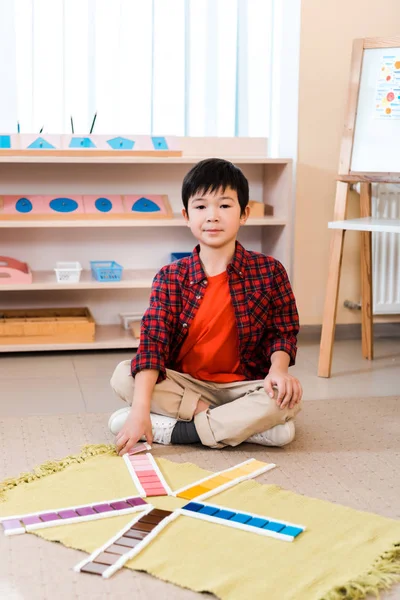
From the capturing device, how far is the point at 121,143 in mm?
2725

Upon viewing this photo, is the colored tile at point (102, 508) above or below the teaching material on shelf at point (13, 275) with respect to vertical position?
below

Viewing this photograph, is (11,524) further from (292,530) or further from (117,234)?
(117,234)

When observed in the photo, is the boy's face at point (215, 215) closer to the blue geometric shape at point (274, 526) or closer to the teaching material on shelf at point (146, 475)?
the teaching material on shelf at point (146, 475)

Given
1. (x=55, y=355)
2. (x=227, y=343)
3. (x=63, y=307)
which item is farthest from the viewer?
(x=63, y=307)

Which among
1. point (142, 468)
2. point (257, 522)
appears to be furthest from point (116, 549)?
point (142, 468)

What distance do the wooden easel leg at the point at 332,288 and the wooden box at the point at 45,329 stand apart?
31.4 inches

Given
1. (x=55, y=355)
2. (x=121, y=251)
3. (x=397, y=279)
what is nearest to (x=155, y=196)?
(x=121, y=251)

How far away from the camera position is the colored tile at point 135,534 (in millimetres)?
1294

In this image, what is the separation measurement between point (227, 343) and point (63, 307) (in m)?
1.20

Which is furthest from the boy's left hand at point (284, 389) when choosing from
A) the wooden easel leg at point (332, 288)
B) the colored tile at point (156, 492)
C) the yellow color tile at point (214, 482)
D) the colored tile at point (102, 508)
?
the wooden easel leg at point (332, 288)

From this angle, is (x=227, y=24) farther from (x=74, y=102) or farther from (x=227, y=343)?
(x=227, y=343)

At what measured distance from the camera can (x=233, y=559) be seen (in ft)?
4.03

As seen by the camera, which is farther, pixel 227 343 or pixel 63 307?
pixel 63 307

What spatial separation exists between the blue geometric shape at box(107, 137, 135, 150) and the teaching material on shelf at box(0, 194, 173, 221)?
7.3 inches
